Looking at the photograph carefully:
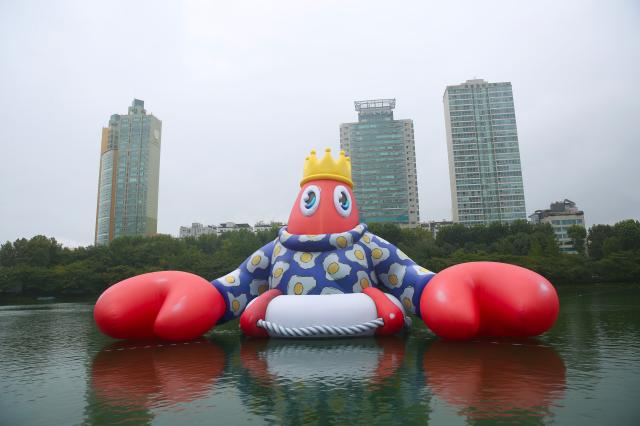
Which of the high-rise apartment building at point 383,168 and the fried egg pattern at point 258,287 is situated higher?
the high-rise apartment building at point 383,168

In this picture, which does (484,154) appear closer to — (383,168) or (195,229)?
(383,168)

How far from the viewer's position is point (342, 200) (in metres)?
8.22

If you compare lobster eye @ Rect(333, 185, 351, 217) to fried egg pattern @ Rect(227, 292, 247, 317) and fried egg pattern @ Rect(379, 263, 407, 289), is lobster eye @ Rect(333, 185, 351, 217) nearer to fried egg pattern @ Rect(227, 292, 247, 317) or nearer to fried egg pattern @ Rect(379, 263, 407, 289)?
fried egg pattern @ Rect(379, 263, 407, 289)

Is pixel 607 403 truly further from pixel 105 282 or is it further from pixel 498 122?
pixel 498 122

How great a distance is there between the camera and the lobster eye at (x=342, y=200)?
8047 mm

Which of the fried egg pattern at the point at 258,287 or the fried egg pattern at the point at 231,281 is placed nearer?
the fried egg pattern at the point at 231,281

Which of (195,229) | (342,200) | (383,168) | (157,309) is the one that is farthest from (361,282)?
(195,229)

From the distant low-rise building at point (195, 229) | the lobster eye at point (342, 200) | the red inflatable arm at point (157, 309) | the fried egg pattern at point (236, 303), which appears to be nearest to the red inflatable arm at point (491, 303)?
the lobster eye at point (342, 200)

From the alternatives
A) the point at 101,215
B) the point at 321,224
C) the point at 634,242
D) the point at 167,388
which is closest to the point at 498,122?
the point at 634,242

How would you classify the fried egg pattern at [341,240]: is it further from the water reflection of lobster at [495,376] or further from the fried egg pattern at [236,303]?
the water reflection of lobster at [495,376]

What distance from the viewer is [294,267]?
301 inches

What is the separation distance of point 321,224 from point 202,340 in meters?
3.12

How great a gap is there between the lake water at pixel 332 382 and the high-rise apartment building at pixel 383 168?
59858 millimetres

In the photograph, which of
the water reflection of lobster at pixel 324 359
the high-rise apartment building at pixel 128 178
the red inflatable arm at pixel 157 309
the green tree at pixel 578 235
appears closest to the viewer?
the water reflection of lobster at pixel 324 359
